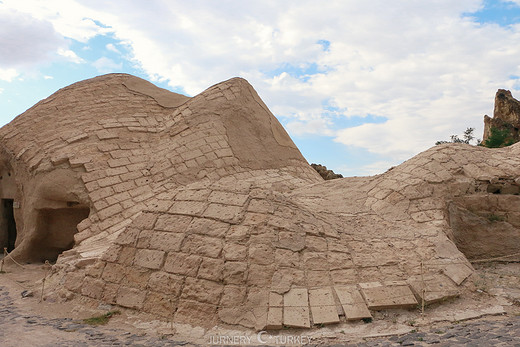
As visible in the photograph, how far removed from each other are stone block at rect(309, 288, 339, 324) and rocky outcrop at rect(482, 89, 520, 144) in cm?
1821

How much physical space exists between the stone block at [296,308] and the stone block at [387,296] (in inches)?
29.6

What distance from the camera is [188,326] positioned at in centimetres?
440

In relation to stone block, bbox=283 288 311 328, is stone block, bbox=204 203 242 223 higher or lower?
higher

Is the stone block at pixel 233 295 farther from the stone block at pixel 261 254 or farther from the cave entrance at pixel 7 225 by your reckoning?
the cave entrance at pixel 7 225

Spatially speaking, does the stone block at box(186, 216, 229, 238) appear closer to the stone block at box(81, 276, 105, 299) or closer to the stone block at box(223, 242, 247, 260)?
the stone block at box(223, 242, 247, 260)

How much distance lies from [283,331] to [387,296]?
1.36 metres

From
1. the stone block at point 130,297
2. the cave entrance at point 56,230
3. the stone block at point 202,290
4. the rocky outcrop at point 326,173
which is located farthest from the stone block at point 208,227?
the rocky outcrop at point 326,173

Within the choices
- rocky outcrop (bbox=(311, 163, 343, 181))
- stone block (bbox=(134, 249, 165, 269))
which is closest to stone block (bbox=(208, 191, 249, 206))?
stone block (bbox=(134, 249, 165, 269))

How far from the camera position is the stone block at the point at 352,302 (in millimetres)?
4371

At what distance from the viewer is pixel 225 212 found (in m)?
5.22

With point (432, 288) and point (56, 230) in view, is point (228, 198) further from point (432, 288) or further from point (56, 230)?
point (56, 230)

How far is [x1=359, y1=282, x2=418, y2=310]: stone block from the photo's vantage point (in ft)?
14.9

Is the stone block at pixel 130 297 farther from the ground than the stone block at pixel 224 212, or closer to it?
closer to it

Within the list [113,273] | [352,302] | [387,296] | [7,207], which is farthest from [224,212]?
[7,207]
